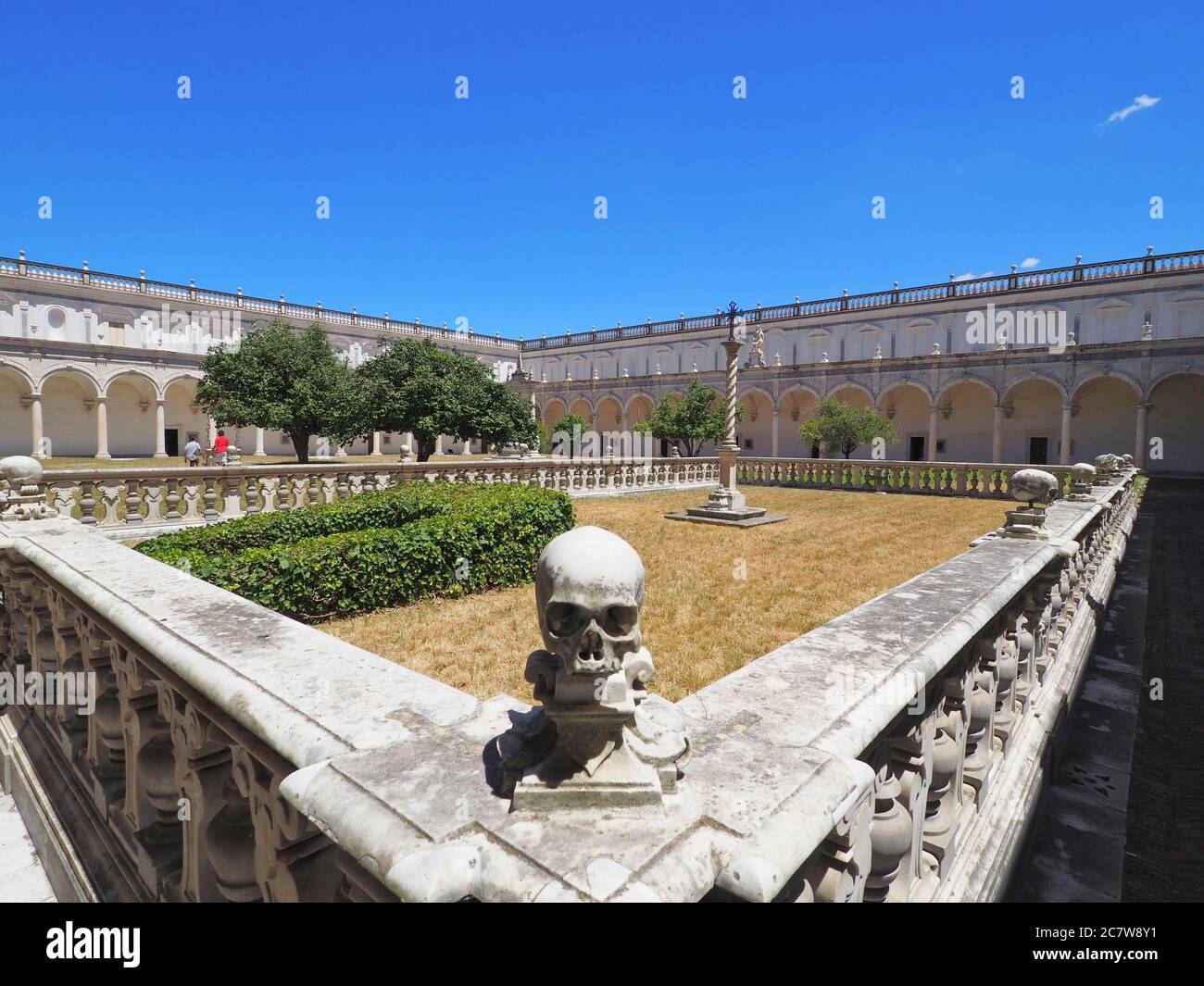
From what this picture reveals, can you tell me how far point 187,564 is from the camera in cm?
501

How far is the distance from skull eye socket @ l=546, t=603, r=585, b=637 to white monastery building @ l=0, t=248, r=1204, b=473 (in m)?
23.4

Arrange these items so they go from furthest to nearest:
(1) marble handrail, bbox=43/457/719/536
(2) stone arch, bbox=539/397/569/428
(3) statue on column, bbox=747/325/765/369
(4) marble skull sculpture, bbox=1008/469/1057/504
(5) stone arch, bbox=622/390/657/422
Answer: (2) stone arch, bbox=539/397/569/428
(5) stone arch, bbox=622/390/657/422
(3) statue on column, bbox=747/325/765/369
(1) marble handrail, bbox=43/457/719/536
(4) marble skull sculpture, bbox=1008/469/1057/504

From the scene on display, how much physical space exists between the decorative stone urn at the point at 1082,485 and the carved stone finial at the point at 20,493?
987cm

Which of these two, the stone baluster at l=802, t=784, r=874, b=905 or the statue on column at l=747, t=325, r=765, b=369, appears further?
the statue on column at l=747, t=325, r=765, b=369

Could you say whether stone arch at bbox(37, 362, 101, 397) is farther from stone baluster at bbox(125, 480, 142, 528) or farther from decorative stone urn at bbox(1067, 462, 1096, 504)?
decorative stone urn at bbox(1067, 462, 1096, 504)

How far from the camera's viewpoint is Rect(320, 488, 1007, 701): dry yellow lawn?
5000 millimetres

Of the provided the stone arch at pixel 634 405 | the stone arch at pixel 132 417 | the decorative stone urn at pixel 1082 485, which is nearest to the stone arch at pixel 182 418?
the stone arch at pixel 132 417

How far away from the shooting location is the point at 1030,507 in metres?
4.36

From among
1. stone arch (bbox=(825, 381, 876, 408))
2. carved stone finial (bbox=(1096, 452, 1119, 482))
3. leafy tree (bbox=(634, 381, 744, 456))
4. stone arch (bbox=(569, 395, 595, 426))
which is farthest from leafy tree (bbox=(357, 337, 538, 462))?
stone arch (bbox=(569, 395, 595, 426))

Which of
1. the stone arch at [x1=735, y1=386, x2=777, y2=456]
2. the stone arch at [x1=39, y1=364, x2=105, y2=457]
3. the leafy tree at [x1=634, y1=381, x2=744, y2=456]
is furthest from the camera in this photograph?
the stone arch at [x1=735, y1=386, x2=777, y2=456]

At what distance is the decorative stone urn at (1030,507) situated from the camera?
425 cm

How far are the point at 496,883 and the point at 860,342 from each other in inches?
1575

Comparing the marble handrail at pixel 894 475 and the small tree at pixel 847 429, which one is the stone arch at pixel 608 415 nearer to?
the small tree at pixel 847 429
